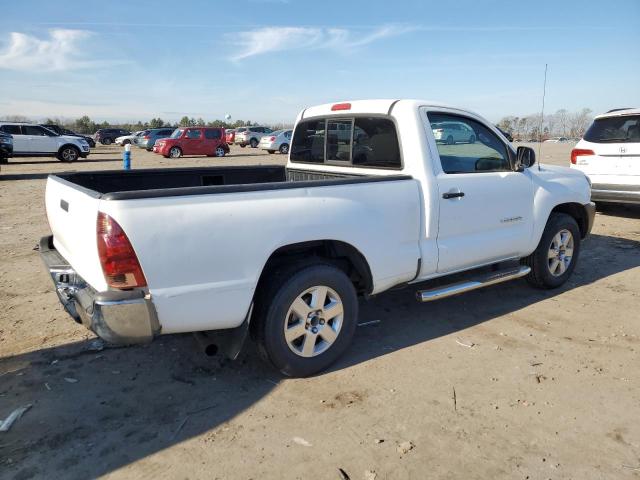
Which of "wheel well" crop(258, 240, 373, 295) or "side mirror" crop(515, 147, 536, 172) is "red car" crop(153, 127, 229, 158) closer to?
"side mirror" crop(515, 147, 536, 172)

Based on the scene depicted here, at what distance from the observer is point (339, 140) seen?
15.0ft

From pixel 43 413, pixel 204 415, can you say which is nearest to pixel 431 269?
pixel 204 415

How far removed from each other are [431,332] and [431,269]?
616 millimetres

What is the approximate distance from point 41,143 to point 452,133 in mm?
22393

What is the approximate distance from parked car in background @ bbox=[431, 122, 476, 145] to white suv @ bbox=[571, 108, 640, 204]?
461 centimetres

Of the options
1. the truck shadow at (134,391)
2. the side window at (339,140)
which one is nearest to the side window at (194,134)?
the side window at (339,140)

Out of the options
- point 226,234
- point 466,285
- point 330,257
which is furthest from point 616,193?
point 226,234

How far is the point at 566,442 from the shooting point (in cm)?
271

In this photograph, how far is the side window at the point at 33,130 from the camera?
21344 millimetres

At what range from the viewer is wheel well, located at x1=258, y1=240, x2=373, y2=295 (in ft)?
10.9

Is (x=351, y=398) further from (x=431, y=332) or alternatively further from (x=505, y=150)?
(x=505, y=150)

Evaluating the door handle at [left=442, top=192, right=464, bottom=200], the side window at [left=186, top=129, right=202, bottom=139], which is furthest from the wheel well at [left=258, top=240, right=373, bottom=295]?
the side window at [left=186, top=129, right=202, bottom=139]

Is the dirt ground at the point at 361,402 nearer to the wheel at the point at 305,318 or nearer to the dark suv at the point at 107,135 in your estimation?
the wheel at the point at 305,318

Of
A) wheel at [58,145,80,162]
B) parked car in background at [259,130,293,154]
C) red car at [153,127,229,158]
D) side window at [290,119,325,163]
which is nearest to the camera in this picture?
side window at [290,119,325,163]
